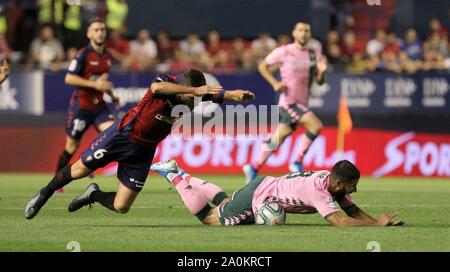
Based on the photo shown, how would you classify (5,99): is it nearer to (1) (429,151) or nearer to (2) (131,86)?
(2) (131,86)

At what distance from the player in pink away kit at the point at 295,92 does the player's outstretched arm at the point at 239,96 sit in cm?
758

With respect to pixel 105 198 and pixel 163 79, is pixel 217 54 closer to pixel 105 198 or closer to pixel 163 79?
pixel 105 198

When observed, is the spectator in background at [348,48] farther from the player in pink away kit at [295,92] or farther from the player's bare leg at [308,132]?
the player's bare leg at [308,132]

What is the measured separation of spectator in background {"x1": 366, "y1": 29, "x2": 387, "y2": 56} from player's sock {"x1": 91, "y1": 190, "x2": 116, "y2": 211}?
45.8 ft

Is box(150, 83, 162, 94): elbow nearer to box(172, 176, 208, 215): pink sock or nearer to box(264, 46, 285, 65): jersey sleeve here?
box(172, 176, 208, 215): pink sock

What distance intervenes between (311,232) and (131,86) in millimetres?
12586

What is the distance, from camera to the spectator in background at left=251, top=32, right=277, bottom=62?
26231 millimetres

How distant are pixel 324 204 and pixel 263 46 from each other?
14.7 meters

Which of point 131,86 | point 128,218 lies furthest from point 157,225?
point 131,86

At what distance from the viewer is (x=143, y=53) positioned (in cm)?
2612

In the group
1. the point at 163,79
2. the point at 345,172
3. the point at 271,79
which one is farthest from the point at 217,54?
the point at 345,172

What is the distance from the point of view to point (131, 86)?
24.6 metres

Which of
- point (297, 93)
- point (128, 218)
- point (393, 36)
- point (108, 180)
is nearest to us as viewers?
point (128, 218)

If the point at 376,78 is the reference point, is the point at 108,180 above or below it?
below
